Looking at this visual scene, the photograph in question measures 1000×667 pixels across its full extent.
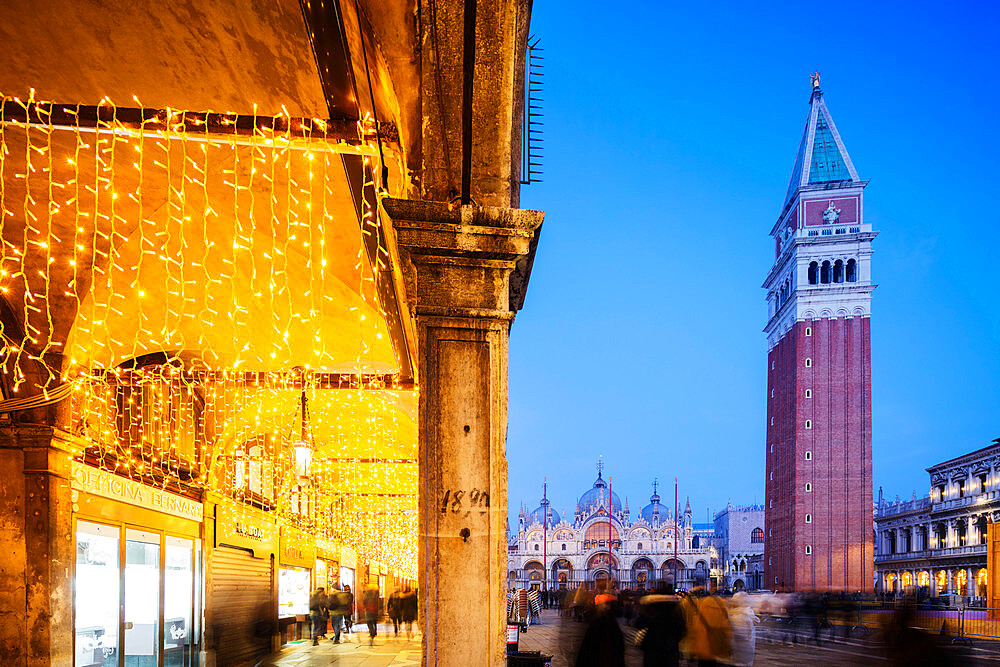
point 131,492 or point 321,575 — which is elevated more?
point 131,492

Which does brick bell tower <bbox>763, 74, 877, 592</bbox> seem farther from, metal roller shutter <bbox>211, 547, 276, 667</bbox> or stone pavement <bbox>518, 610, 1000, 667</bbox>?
Result: metal roller shutter <bbox>211, 547, 276, 667</bbox>

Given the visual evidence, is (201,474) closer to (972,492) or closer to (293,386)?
(293,386)

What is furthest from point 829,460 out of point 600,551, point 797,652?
point 797,652

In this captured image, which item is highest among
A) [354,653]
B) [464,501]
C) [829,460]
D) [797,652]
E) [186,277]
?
[186,277]

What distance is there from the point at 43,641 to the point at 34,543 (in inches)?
39.3

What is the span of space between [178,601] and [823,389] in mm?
55408

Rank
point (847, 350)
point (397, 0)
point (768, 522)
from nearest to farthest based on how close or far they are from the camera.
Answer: point (397, 0), point (847, 350), point (768, 522)

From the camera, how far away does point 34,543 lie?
8.43 metres

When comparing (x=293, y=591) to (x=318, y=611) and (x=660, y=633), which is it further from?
(x=660, y=633)

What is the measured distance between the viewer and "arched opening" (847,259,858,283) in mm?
62469

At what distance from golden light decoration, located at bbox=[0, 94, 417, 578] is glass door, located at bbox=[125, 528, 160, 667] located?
935 mm

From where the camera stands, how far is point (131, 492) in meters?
10.8

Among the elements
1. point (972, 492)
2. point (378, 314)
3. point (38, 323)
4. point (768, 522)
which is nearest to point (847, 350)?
point (972, 492)

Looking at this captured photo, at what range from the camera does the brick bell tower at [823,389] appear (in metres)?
57.7
